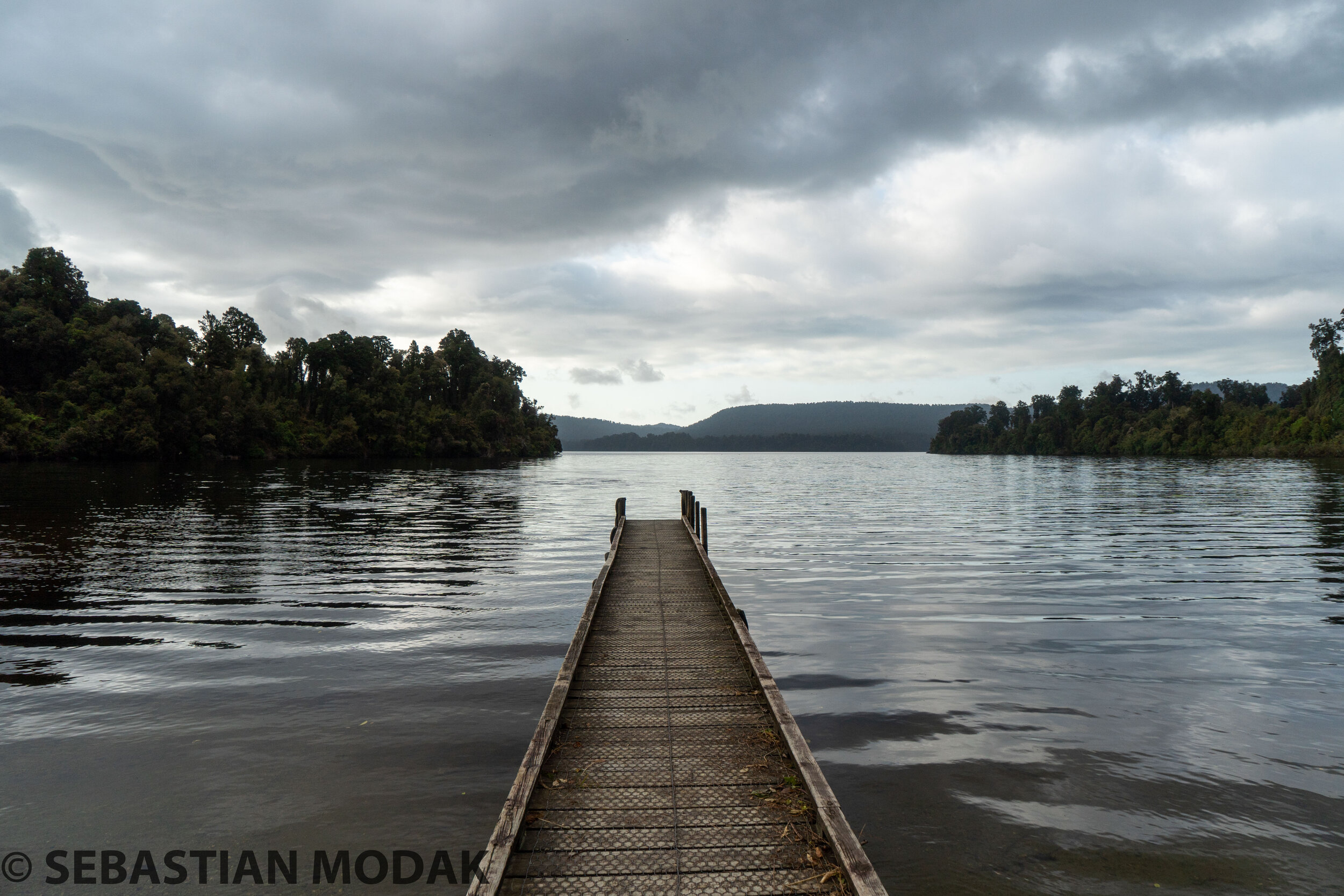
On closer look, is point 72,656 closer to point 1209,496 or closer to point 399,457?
point 1209,496

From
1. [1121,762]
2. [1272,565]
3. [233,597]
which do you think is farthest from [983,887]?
[1272,565]

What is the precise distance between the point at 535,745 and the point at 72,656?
10.3m

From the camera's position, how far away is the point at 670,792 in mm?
6516

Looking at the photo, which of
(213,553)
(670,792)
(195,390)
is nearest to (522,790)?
(670,792)

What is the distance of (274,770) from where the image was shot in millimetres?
7949

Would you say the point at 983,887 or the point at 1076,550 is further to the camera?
the point at 1076,550

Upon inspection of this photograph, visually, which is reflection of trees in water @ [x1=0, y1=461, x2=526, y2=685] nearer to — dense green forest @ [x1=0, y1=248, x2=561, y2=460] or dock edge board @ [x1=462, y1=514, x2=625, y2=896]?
dock edge board @ [x1=462, y1=514, x2=625, y2=896]

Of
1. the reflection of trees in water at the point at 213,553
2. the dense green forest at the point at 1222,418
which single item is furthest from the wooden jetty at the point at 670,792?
the dense green forest at the point at 1222,418

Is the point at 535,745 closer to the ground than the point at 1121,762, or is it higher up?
higher up

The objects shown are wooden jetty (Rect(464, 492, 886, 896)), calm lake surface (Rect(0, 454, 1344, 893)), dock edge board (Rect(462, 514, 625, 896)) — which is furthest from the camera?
calm lake surface (Rect(0, 454, 1344, 893))

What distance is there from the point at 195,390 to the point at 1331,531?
370ft

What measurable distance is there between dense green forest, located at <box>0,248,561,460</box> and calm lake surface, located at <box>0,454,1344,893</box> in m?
72.2

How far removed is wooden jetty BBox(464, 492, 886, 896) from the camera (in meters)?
5.23

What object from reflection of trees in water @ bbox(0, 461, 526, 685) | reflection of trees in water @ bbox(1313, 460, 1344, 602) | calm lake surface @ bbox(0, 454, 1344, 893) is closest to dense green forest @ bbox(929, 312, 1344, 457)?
reflection of trees in water @ bbox(1313, 460, 1344, 602)
